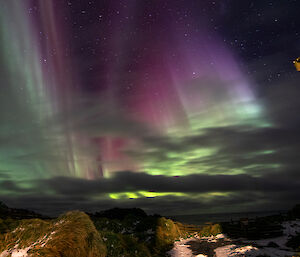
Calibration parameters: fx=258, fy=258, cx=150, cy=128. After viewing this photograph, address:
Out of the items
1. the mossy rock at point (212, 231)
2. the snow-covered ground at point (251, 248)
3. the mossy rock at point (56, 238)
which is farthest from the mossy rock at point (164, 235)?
the mossy rock at point (56, 238)

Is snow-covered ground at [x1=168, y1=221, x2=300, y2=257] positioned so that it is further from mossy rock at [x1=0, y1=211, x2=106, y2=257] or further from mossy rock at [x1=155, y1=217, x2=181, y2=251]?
mossy rock at [x1=0, y1=211, x2=106, y2=257]

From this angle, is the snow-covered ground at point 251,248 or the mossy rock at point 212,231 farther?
the mossy rock at point 212,231


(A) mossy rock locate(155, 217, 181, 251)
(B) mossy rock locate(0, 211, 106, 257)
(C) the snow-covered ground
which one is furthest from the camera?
(A) mossy rock locate(155, 217, 181, 251)

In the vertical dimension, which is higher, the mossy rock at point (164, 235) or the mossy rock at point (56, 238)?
the mossy rock at point (56, 238)

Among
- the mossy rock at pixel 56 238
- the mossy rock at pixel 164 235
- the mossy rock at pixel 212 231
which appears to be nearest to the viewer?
the mossy rock at pixel 56 238

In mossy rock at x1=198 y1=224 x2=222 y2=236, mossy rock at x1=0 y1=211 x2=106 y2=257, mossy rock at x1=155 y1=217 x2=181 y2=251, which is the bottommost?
mossy rock at x1=198 y1=224 x2=222 y2=236

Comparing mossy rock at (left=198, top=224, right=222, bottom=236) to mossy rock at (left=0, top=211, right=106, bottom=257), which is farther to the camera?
mossy rock at (left=198, top=224, right=222, bottom=236)

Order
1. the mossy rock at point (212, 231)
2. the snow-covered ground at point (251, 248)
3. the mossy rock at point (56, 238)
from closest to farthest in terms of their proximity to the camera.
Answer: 1. the mossy rock at point (56, 238)
2. the snow-covered ground at point (251, 248)
3. the mossy rock at point (212, 231)

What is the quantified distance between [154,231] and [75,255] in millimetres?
21461

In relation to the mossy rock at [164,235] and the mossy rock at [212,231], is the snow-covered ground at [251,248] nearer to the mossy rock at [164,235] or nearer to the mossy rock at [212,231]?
the mossy rock at [164,235]

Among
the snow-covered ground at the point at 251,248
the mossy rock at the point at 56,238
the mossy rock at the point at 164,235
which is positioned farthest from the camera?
the mossy rock at the point at 164,235

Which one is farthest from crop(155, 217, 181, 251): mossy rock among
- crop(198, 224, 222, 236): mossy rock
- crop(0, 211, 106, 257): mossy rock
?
crop(0, 211, 106, 257): mossy rock

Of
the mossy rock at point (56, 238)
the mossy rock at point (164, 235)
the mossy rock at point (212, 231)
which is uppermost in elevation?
the mossy rock at point (56, 238)

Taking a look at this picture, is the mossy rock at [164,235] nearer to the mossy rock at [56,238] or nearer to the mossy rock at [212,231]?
the mossy rock at [212,231]
